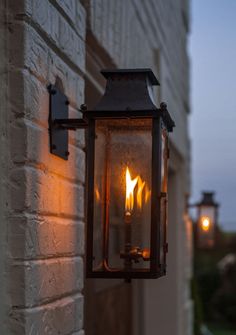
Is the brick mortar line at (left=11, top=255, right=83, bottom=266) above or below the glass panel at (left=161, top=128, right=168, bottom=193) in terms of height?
below

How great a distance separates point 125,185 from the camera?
2936 millimetres

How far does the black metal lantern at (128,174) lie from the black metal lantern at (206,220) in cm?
691

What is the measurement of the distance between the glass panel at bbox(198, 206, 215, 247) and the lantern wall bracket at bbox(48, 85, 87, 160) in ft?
22.8

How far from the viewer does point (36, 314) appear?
274 cm

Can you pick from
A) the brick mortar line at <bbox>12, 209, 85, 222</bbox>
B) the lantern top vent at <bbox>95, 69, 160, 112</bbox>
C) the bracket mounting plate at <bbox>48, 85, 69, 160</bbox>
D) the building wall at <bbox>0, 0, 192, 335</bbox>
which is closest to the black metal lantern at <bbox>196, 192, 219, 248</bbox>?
the building wall at <bbox>0, 0, 192, 335</bbox>

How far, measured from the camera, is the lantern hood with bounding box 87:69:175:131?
9.50ft

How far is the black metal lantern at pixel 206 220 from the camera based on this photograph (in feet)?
32.8

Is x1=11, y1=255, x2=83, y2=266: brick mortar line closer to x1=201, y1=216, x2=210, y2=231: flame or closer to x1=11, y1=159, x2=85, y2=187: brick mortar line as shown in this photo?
x1=11, y1=159, x2=85, y2=187: brick mortar line

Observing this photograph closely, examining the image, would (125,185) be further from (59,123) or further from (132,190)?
(59,123)

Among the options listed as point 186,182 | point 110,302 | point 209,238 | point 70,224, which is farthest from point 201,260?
point 70,224

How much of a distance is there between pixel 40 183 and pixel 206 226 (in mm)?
7601

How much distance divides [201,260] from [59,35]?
22297 millimetres

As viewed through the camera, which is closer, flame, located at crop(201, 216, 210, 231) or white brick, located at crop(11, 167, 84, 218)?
white brick, located at crop(11, 167, 84, 218)

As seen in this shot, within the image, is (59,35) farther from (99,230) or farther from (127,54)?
(127,54)
